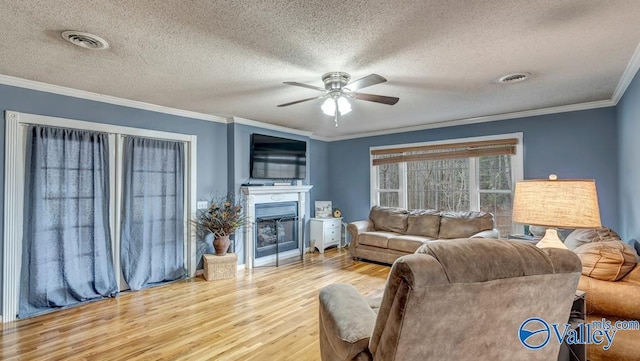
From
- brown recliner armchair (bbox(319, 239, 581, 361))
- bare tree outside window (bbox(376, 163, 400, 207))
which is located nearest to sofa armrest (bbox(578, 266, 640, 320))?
brown recliner armchair (bbox(319, 239, 581, 361))

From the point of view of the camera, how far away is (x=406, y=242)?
4.70 metres

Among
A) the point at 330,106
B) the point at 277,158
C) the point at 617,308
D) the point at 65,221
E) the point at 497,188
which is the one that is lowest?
the point at 617,308

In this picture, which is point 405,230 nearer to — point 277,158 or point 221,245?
point 277,158

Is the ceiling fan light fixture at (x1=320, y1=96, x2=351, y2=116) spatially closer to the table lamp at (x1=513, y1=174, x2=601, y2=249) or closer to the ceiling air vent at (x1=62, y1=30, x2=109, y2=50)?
the table lamp at (x1=513, y1=174, x2=601, y2=249)

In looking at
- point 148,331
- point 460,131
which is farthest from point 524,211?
point 460,131

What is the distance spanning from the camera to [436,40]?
2.23m

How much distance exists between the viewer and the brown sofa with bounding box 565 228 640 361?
184 centimetres

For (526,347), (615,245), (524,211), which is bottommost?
(526,347)

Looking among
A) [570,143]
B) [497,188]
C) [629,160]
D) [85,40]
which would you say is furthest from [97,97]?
[570,143]

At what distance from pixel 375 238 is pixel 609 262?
322cm

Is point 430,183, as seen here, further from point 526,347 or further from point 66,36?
point 66,36

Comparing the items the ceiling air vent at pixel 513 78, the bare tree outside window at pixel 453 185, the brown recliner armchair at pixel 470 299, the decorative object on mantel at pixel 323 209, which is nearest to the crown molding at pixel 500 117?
the bare tree outside window at pixel 453 185

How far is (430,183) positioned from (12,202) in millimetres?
5489

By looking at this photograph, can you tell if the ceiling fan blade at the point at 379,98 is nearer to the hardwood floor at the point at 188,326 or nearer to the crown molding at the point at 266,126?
the hardwood floor at the point at 188,326
